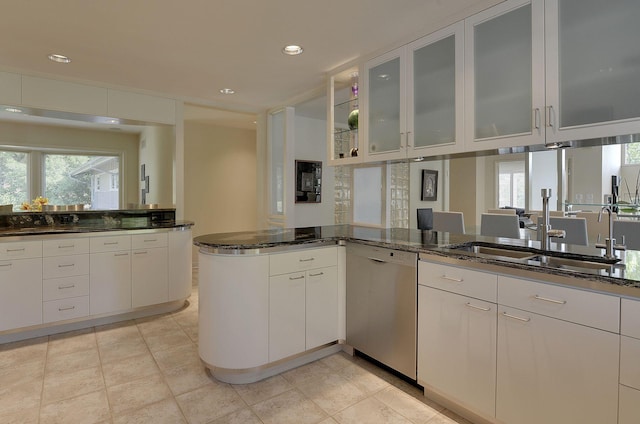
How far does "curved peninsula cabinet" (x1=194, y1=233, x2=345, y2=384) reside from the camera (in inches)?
81.7

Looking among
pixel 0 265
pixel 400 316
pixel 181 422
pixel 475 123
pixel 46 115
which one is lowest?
pixel 181 422

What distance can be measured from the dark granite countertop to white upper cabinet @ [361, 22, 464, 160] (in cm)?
64

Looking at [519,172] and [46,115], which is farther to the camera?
[519,172]

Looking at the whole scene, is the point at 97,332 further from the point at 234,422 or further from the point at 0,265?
the point at 234,422

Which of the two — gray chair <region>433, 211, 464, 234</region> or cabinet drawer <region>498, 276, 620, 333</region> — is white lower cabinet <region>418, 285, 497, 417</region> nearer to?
cabinet drawer <region>498, 276, 620, 333</region>

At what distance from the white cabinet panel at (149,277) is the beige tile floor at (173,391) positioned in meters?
0.62

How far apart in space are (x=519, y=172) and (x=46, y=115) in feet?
29.4

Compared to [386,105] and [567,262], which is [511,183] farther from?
[567,262]

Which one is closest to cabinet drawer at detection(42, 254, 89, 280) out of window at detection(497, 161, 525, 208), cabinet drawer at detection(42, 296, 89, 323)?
cabinet drawer at detection(42, 296, 89, 323)

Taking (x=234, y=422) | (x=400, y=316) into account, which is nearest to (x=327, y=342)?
(x=400, y=316)

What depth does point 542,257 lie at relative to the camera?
1.81 meters

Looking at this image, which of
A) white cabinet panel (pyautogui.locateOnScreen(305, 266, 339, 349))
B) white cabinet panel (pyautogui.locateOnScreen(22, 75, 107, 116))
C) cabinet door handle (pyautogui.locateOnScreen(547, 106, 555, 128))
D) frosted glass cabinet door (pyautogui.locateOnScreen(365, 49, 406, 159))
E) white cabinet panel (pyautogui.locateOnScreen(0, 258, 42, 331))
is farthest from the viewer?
white cabinet panel (pyautogui.locateOnScreen(22, 75, 107, 116))

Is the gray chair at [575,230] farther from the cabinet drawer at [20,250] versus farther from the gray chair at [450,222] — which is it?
the cabinet drawer at [20,250]

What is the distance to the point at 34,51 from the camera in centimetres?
266
